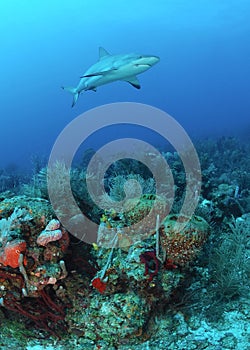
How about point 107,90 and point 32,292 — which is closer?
point 32,292

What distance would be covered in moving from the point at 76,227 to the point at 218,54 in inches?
5903

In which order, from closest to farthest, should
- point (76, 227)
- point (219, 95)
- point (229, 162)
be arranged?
point (76, 227), point (229, 162), point (219, 95)

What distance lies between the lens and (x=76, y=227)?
4332 millimetres

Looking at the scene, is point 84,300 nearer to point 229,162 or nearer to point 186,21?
point 229,162

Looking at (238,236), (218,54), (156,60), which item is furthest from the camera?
(218,54)

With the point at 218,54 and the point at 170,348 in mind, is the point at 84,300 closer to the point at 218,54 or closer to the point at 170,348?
the point at 170,348

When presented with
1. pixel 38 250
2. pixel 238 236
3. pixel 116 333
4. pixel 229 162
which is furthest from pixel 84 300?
pixel 229 162

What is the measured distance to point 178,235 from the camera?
3676 mm

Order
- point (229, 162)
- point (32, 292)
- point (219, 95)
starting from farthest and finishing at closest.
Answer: point (219, 95), point (229, 162), point (32, 292)

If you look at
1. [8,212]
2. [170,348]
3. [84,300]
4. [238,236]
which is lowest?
[170,348]

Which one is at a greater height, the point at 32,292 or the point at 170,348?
the point at 32,292

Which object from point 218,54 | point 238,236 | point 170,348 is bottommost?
point 170,348

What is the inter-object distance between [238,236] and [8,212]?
3.12 meters

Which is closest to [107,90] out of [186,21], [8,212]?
[186,21]
